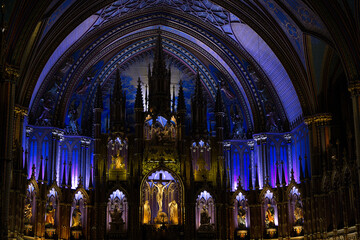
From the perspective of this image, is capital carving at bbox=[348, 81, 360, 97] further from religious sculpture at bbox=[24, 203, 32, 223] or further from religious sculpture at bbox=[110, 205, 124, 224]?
religious sculpture at bbox=[24, 203, 32, 223]

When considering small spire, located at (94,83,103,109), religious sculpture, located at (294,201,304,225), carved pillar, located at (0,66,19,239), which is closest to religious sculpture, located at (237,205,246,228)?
religious sculpture, located at (294,201,304,225)

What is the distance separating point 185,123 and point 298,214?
28.5 ft

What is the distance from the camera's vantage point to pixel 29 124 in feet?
103

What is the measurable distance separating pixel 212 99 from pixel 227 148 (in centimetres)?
345

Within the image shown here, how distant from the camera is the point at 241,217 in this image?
32906 mm

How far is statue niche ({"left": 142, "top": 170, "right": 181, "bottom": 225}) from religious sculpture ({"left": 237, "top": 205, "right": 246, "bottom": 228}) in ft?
11.2

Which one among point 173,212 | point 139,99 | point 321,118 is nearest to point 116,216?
point 173,212

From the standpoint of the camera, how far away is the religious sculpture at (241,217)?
108 feet

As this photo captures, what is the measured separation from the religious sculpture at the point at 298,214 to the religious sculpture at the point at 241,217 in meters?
2.96

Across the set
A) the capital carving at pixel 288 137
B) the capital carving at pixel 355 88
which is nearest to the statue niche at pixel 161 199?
the capital carving at pixel 288 137

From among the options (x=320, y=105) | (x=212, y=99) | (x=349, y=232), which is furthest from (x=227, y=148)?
(x=349, y=232)

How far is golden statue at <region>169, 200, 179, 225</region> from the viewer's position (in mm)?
32406

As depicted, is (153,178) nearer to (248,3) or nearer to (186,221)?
(186,221)

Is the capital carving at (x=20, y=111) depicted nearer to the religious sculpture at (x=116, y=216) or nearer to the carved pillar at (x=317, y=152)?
the religious sculpture at (x=116, y=216)
